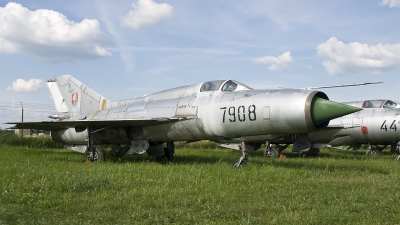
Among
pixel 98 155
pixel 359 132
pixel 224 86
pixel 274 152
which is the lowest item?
pixel 274 152

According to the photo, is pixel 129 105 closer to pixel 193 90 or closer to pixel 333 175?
pixel 193 90

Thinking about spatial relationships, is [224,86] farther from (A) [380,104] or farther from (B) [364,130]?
(A) [380,104]

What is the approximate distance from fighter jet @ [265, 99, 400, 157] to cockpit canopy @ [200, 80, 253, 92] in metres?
6.59

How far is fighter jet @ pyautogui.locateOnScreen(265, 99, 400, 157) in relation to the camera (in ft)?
55.1

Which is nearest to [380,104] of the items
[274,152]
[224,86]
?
[274,152]

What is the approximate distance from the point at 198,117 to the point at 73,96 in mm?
7529

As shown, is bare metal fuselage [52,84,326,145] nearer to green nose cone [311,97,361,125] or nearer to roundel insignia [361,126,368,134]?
green nose cone [311,97,361,125]

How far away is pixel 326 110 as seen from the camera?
8.37 metres

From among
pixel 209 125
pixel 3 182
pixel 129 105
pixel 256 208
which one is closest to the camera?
pixel 256 208

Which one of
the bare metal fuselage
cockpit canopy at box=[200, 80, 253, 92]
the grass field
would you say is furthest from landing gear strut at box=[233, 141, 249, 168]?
cockpit canopy at box=[200, 80, 253, 92]

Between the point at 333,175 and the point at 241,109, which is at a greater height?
the point at 241,109

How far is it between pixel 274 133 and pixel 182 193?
144 inches

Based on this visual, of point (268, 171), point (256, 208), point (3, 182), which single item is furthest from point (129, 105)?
point (256, 208)

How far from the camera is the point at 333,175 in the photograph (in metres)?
9.26
